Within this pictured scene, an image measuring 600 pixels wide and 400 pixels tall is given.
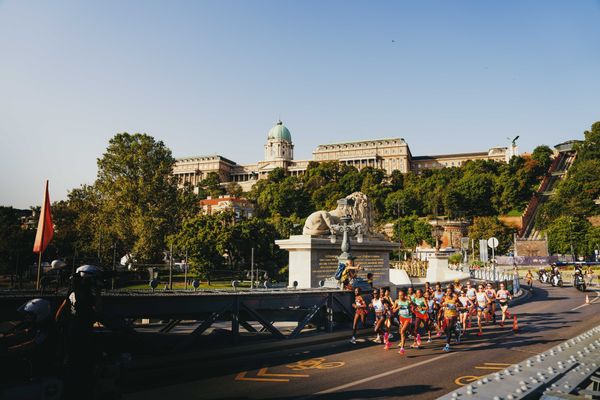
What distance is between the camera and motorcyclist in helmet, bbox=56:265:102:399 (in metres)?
6.00

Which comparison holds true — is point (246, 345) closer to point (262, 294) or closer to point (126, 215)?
point (262, 294)

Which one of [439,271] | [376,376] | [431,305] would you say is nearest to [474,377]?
[376,376]

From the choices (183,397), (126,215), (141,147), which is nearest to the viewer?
(183,397)

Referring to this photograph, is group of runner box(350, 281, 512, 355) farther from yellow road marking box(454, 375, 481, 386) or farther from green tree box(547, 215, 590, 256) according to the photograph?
green tree box(547, 215, 590, 256)

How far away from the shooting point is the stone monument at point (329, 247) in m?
22.0

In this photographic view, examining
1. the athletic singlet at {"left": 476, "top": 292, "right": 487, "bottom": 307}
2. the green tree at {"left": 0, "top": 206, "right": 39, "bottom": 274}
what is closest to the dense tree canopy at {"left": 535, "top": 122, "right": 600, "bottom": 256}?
the athletic singlet at {"left": 476, "top": 292, "right": 487, "bottom": 307}

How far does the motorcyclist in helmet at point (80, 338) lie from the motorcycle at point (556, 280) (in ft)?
142

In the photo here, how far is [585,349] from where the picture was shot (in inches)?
434

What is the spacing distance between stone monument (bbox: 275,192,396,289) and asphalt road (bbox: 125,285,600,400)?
27.0 ft

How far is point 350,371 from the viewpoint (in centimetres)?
1010

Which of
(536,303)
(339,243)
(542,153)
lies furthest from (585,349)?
(542,153)

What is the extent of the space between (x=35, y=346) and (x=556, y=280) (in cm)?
A: 4447

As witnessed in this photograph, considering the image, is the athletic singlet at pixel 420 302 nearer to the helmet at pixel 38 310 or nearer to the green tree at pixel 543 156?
the helmet at pixel 38 310

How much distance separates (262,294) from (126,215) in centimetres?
3812
